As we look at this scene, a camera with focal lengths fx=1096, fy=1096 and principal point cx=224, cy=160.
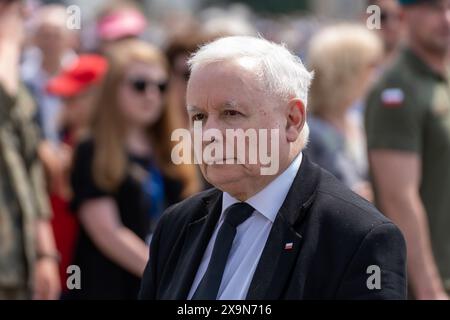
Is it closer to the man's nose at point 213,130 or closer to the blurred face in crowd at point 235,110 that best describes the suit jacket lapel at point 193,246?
the blurred face in crowd at point 235,110

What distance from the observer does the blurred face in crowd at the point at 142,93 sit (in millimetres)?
6219

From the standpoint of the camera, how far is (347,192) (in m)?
3.28

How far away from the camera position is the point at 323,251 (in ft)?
10.2

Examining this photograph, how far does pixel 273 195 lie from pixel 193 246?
0.32m

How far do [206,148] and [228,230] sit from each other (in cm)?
26

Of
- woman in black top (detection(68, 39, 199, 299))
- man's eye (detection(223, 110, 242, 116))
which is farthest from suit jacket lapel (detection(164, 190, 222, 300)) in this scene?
woman in black top (detection(68, 39, 199, 299))

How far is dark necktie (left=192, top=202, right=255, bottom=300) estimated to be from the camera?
323 centimetres

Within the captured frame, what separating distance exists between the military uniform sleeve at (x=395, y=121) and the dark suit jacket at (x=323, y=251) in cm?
240

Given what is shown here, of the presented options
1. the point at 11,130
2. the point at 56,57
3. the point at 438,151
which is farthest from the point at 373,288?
the point at 56,57

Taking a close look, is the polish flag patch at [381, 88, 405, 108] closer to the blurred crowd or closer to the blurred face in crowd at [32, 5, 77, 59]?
the blurred crowd

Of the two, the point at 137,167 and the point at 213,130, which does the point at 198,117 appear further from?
the point at 137,167

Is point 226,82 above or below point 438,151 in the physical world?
above

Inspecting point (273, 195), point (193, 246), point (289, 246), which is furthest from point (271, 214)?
point (193, 246)

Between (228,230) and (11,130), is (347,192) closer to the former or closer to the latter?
(228,230)
